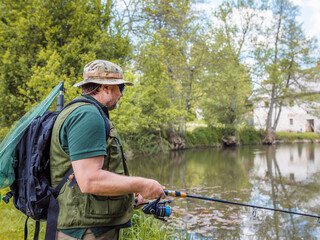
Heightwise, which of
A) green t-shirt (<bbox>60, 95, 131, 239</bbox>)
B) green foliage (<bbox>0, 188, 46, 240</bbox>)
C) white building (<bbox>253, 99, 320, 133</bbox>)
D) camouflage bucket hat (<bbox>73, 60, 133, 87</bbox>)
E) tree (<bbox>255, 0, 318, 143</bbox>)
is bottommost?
green foliage (<bbox>0, 188, 46, 240</bbox>)

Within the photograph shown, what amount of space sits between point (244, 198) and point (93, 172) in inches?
291

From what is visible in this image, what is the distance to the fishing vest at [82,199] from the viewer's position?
1.78 metres

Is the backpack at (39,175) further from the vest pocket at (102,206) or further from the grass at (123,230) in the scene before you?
the grass at (123,230)

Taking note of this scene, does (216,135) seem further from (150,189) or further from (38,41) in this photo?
(150,189)

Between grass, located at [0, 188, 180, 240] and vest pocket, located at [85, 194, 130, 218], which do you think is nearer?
vest pocket, located at [85, 194, 130, 218]

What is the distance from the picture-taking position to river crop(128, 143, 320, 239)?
5.77 metres

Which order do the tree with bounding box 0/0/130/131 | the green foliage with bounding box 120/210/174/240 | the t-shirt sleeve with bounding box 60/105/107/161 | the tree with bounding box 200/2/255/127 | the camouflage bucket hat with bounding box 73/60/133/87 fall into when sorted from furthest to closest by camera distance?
the tree with bounding box 200/2/255/127 → the tree with bounding box 0/0/130/131 → the green foliage with bounding box 120/210/174/240 → the camouflage bucket hat with bounding box 73/60/133/87 → the t-shirt sleeve with bounding box 60/105/107/161

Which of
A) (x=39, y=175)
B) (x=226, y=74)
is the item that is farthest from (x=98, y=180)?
(x=226, y=74)

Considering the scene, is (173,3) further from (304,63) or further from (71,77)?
(304,63)

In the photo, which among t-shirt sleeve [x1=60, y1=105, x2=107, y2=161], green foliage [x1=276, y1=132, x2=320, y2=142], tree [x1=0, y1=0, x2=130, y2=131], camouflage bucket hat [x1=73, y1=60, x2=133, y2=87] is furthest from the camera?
green foliage [x1=276, y1=132, x2=320, y2=142]

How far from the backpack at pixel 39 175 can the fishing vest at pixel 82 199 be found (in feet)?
0.12

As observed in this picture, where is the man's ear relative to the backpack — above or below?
above

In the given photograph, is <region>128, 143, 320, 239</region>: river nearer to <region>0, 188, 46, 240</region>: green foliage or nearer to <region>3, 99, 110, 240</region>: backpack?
<region>0, 188, 46, 240</region>: green foliage

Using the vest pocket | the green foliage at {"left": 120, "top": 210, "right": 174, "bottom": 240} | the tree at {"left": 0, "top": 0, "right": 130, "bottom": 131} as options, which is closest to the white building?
the tree at {"left": 0, "top": 0, "right": 130, "bottom": 131}
